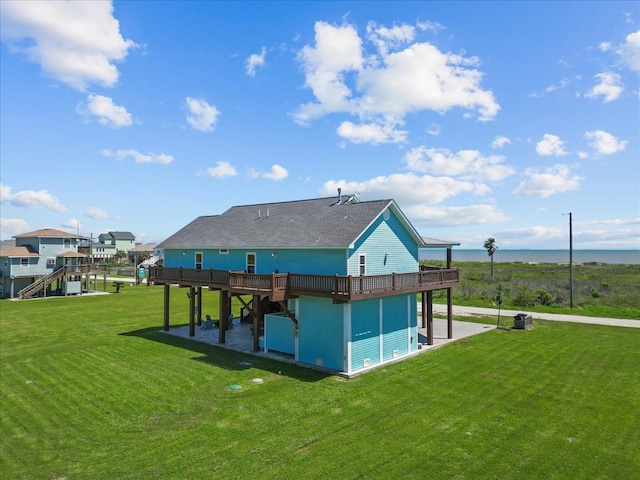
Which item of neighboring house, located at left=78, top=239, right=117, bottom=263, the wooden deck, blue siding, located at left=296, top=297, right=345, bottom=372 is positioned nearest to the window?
the wooden deck

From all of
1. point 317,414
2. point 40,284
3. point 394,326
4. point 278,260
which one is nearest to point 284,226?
point 278,260

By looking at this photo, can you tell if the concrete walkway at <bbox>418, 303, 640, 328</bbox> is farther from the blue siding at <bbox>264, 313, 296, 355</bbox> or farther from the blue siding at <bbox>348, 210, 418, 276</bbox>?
the blue siding at <bbox>264, 313, 296, 355</bbox>

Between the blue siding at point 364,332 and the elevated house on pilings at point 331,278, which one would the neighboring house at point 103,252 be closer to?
the elevated house on pilings at point 331,278

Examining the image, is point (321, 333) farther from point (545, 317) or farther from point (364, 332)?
point (545, 317)

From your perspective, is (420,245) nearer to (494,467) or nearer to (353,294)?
(353,294)

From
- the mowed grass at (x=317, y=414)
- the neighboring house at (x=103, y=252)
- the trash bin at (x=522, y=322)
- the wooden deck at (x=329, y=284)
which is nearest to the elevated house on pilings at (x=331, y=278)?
the wooden deck at (x=329, y=284)

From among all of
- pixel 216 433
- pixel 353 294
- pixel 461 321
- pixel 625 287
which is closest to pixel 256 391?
pixel 216 433
